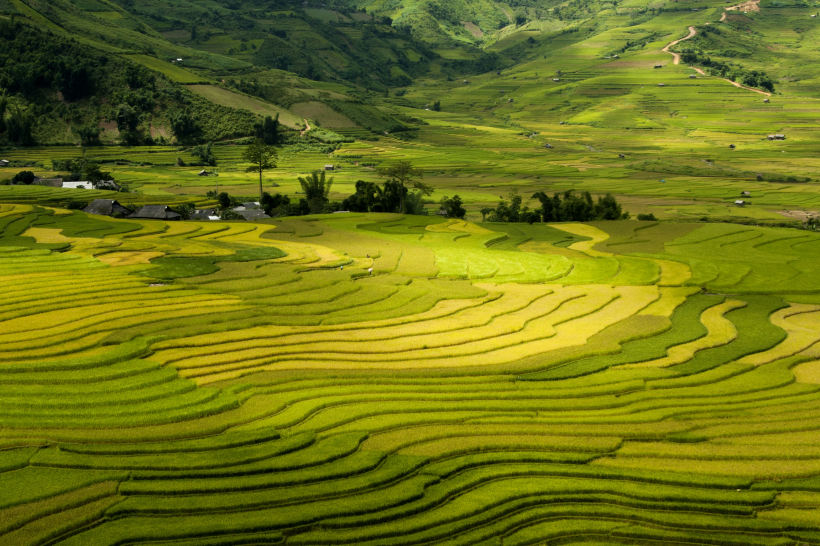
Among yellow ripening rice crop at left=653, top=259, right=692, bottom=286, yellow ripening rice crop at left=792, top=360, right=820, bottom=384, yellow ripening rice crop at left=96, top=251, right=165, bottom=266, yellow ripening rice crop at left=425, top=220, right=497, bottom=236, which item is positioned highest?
yellow ripening rice crop at left=425, top=220, right=497, bottom=236

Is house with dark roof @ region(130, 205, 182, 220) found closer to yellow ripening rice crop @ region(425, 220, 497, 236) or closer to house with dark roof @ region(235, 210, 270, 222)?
house with dark roof @ region(235, 210, 270, 222)

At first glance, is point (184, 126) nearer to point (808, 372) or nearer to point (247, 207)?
point (247, 207)

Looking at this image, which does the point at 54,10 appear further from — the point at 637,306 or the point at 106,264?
the point at 637,306

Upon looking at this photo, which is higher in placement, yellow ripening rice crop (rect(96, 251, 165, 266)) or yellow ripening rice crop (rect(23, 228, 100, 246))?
yellow ripening rice crop (rect(23, 228, 100, 246))

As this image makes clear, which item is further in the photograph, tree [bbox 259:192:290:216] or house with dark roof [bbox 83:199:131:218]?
tree [bbox 259:192:290:216]

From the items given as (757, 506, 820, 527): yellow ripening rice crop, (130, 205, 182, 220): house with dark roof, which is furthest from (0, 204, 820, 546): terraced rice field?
(130, 205, 182, 220): house with dark roof

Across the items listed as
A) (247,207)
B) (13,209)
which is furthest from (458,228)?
(13,209)

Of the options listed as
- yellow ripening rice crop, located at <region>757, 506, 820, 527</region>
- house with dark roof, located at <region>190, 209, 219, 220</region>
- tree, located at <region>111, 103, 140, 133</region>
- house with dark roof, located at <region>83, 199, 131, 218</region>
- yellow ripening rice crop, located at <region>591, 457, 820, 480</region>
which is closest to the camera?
yellow ripening rice crop, located at <region>757, 506, 820, 527</region>

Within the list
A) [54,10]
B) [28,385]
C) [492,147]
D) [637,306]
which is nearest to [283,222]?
[637,306]
